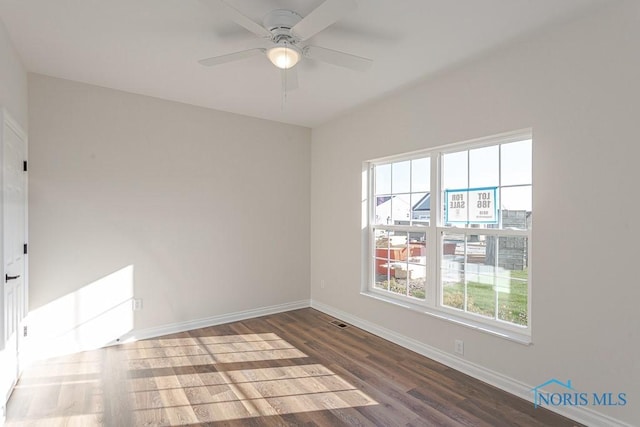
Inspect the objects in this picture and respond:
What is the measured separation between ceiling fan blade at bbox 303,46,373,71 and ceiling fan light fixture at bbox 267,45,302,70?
10 centimetres

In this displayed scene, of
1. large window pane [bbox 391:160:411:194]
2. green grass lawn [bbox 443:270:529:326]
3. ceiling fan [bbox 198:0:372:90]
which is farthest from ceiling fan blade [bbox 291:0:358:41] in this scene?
green grass lawn [bbox 443:270:529:326]

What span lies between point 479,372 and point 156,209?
3638 mm

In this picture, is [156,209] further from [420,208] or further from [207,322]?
[420,208]

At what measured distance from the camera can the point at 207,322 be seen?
4074 mm

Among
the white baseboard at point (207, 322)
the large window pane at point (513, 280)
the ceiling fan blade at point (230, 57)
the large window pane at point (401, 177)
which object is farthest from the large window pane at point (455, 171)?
the white baseboard at point (207, 322)

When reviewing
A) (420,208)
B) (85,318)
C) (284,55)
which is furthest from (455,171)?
(85,318)

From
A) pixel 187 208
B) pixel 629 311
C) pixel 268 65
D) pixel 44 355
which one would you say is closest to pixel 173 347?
pixel 44 355

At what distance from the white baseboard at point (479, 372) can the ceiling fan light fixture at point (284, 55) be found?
112 inches

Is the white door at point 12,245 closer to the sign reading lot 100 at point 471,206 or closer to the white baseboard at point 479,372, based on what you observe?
the white baseboard at point 479,372

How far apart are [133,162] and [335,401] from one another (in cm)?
316

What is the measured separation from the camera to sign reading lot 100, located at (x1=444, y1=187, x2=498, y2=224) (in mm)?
2826

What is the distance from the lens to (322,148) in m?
4.76

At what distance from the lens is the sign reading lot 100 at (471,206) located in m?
2.83

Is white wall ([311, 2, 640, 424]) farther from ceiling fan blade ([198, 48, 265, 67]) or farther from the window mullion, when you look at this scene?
ceiling fan blade ([198, 48, 265, 67])
